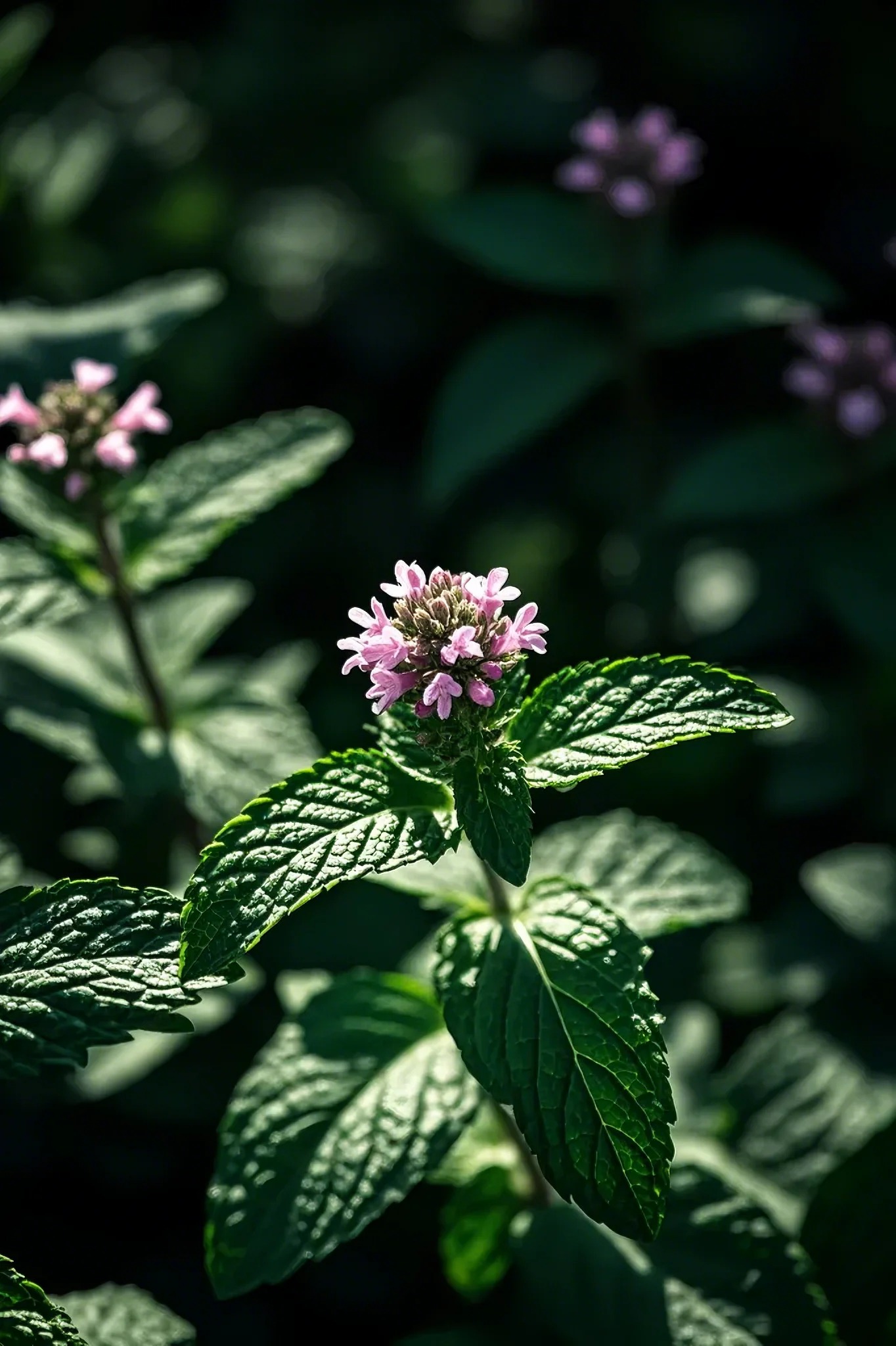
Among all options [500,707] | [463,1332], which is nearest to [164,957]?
[500,707]

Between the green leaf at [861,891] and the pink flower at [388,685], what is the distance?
4.26 feet

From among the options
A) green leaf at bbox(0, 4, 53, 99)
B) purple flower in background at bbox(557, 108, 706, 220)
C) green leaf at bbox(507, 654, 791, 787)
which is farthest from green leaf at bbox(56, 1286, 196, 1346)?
green leaf at bbox(0, 4, 53, 99)

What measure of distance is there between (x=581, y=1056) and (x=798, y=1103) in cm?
107

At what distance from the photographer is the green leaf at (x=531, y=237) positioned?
2.76 meters

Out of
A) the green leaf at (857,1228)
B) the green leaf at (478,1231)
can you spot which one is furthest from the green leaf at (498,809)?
the green leaf at (857,1228)

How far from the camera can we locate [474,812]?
1.42 meters

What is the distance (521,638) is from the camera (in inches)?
56.9

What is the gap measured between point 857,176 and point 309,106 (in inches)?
78.2

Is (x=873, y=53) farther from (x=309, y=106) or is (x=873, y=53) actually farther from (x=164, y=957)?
(x=164, y=957)

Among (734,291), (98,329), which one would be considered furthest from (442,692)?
(734,291)

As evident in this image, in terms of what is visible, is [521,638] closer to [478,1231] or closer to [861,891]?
[478,1231]

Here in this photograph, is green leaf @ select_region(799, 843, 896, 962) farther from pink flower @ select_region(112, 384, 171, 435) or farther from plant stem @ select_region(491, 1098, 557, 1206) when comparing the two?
pink flower @ select_region(112, 384, 171, 435)

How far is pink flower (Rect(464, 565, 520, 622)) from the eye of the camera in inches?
56.9

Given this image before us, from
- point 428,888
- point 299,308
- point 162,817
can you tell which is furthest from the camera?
point 299,308
